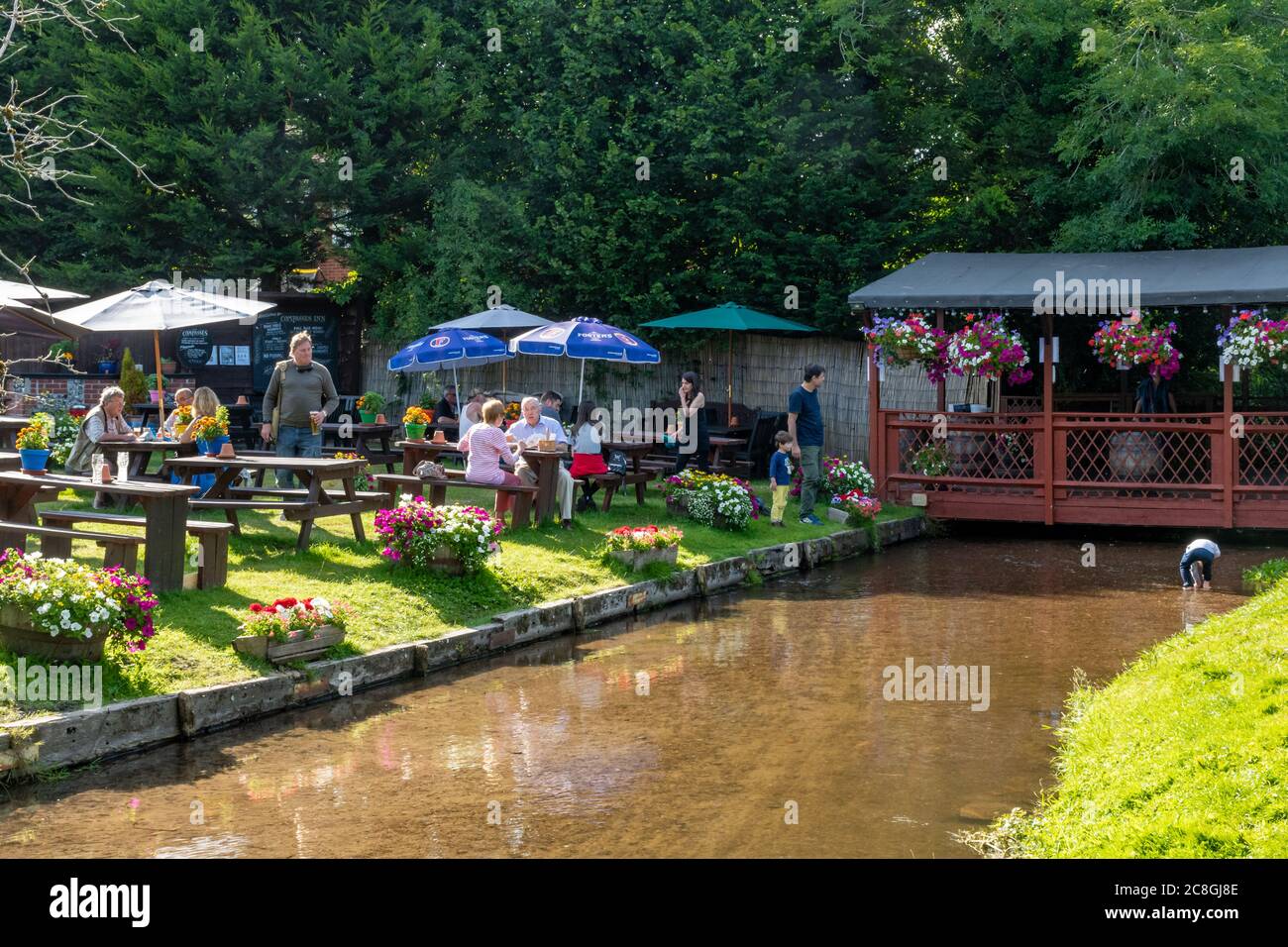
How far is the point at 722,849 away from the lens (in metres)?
6.48

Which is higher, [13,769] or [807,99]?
[807,99]

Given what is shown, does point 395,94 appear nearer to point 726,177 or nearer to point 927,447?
point 726,177

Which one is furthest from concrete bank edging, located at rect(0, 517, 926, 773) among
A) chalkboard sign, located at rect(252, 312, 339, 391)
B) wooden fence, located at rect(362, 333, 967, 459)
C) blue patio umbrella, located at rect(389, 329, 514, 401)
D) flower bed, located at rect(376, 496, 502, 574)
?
chalkboard sign, located at rect(252, 312, 339, 391)

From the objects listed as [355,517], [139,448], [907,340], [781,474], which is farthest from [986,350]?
[139,448]

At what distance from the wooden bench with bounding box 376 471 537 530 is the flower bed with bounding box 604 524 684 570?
3.74ft

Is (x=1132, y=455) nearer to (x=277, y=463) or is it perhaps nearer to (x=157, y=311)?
(x=277, y=463)

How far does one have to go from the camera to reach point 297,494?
42.0 ft

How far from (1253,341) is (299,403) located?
10.9 meters

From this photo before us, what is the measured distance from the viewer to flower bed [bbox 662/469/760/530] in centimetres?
1584

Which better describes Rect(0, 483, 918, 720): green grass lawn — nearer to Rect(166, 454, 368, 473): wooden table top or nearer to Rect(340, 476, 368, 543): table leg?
Rect(340, 476, 368, 543): table leg

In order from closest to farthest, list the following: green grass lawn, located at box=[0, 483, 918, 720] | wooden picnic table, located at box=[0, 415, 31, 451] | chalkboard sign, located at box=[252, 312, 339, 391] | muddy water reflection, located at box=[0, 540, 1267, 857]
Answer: muddy water reflection, located at box=[0, 540, 1267, 857] < green grass lawn, located at box=[0, 483, 918, 720] < wooden picnic table, located at box=[0, 415, 31, 451] < chalkboard sign, located at box=[252, 312, 339, 391]

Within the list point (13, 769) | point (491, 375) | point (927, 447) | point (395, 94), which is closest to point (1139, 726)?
point (13, 769)

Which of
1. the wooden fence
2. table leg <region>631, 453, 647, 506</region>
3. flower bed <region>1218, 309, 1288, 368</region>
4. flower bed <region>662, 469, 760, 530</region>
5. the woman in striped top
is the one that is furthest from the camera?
the wooden fence
